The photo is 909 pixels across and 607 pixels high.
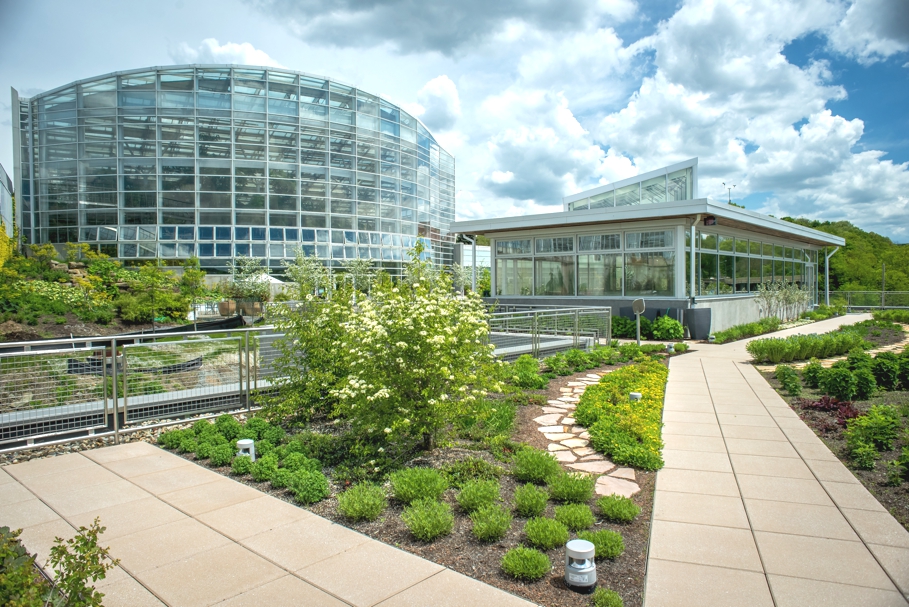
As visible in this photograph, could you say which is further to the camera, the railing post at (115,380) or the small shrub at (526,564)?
the railing post at (115,380)

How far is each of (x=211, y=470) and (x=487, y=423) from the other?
303cm

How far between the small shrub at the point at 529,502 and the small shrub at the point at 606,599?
110 cm

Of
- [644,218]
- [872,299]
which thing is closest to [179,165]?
[644,218]

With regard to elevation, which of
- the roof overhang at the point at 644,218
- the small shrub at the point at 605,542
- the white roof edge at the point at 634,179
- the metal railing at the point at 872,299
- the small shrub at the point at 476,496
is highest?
the white roof edge at the point at 634,179

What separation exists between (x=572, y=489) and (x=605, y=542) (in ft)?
2.70

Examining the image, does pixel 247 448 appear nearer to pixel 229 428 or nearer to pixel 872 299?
pixel 229 428

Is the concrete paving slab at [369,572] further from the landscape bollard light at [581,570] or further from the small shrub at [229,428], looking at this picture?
the small shrub at [229,428]

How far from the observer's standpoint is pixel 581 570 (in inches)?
122

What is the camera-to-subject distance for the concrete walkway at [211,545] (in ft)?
10.1

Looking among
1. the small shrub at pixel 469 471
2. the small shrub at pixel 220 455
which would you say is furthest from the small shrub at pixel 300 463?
the small shrub at pixel 469 471

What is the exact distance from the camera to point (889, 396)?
7.78 meters

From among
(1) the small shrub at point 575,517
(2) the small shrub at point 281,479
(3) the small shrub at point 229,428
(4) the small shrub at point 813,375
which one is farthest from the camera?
(4) the small shrub at point 813,375

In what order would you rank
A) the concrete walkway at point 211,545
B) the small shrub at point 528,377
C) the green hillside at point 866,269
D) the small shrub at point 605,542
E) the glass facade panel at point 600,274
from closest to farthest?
1. the concrete walkway at point 211,545
2. the small shrub at point 605,542
3. the small shrub at point 528,377
4. the glass facade panel at point 600,274
5. the green hillside at point 866,269

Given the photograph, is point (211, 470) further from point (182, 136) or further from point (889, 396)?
point (182, 136)
